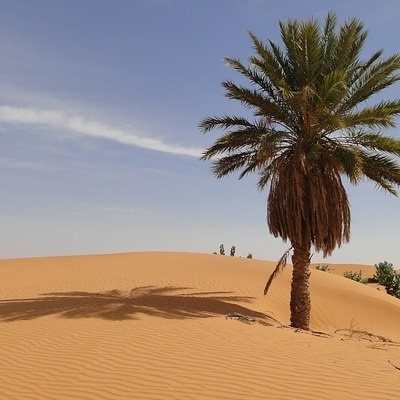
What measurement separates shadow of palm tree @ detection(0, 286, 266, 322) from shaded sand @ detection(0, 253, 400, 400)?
37 mm

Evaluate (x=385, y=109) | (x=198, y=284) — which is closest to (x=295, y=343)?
(x=385, y=109)

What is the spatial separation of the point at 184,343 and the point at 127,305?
17.2ft

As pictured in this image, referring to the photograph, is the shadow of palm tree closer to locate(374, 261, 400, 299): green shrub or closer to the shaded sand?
the shaded sand

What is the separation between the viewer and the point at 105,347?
9.06m

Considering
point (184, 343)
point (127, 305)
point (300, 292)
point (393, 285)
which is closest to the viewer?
point (184, 343)

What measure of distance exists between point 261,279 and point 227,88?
33.2 ft

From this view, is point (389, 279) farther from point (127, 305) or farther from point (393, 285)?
point (127, 305)

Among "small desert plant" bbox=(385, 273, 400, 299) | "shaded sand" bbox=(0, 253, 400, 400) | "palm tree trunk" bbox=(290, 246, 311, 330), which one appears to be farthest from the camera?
"small desert plant" bbox=(385, 273, 400, 299)

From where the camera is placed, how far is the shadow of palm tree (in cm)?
1289

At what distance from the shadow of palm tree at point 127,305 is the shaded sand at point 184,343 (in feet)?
0.12

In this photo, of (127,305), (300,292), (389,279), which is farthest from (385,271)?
(127,305)

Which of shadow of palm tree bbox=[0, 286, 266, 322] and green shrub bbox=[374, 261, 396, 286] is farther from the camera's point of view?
green shrub bbox=[374, 261, 396, 286]

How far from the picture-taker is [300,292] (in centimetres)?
1456

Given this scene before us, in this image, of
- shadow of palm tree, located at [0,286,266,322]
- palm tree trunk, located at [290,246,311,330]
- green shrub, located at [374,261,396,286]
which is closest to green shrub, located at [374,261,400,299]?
green shrub, located at [374,261,396,286]
